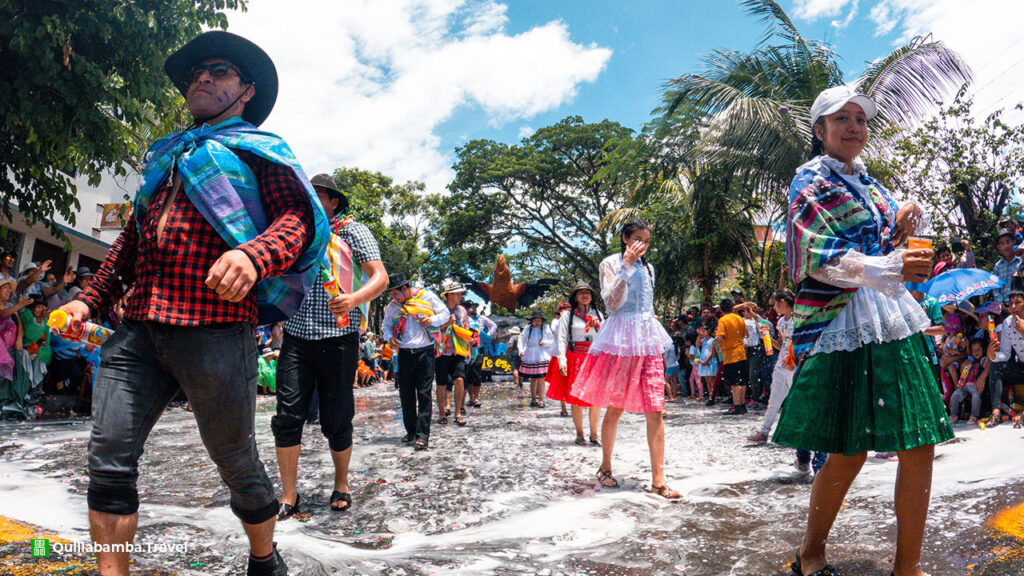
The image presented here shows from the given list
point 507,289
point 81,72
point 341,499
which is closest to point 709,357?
point 341,499

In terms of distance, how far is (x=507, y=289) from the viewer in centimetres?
3400

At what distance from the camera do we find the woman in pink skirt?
15.1ft

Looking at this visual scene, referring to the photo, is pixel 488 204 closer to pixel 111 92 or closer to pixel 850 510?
pixel 111 92

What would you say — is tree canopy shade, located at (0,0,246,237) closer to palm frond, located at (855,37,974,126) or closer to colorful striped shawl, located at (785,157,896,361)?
colorful striped shawl, located at (785,157,896,361)

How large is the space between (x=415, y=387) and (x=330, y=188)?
320 centimetres

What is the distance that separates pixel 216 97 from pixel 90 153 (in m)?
5.04

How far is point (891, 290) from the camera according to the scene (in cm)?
226

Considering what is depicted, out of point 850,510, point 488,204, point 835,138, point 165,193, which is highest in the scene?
point 488,204

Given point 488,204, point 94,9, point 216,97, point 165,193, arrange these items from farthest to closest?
point 488,204 < point 94,9 < point 216,97 < point 165,193

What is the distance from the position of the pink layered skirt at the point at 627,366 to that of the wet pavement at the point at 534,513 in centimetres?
64

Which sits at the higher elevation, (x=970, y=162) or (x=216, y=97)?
(x=970, y=162)

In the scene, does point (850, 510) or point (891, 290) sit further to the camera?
point (850, 510)

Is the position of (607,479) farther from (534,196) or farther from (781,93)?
(534,196)

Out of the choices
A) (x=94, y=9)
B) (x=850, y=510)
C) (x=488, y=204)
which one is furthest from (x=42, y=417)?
(x=488, y=204)
